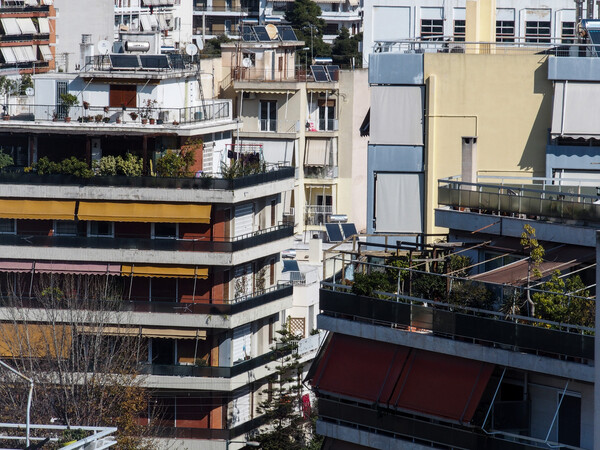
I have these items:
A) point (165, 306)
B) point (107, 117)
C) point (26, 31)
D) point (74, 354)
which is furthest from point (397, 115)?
point (26, 31)

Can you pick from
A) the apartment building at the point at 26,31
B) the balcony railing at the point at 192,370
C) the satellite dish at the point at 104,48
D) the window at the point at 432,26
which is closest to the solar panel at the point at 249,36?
the window at the point at 432,26

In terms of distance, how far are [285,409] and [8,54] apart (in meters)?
51.5

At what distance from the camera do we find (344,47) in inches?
5192

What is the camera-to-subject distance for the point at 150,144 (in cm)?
5784

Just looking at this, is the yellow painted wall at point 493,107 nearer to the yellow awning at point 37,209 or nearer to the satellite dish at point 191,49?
the yellow awning at point 37,209

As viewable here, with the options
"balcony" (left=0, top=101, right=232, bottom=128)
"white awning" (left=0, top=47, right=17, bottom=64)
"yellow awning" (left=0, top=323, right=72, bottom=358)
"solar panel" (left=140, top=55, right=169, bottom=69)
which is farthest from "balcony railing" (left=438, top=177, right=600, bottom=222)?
"white awning" (left=0, top=47, right=17, bottom=64)

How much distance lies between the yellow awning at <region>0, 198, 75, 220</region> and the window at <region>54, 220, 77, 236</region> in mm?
989

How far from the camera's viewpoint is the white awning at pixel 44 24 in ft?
340

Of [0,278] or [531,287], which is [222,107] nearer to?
[0,278]

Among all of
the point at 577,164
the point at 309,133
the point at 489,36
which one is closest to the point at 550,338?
the point at 577,164

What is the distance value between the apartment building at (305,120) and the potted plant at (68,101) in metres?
23.4

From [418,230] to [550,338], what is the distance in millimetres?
12210

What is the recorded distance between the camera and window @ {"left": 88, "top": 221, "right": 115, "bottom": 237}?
5700 centimetres

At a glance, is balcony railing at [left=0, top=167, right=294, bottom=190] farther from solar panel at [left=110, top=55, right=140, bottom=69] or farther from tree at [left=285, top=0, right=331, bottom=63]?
tree at [left=285, top=0, right=331, bottom=63]
